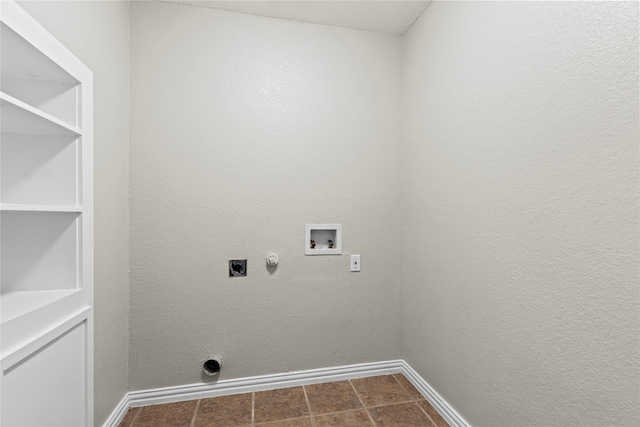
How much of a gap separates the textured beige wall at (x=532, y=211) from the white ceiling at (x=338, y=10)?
192 millimetres

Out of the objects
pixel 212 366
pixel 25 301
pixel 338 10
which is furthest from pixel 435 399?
pixel 338 10

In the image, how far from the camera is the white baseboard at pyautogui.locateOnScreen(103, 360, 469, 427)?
150 cm

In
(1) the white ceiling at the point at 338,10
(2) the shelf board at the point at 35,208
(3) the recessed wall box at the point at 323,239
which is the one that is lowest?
(3) the recessed wall box at the point at 323,239

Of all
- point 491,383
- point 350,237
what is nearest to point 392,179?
point 350,237

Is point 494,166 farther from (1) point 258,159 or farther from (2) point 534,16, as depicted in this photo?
(1) point 258,159

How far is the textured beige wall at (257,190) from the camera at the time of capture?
1.61 metres

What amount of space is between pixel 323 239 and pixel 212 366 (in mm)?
1039

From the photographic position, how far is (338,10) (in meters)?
1.69

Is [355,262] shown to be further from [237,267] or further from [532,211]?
[532,211]

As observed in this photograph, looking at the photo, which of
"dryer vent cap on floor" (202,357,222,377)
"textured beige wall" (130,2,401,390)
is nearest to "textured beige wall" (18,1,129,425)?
"textured beige wall" (130,2,401,390)

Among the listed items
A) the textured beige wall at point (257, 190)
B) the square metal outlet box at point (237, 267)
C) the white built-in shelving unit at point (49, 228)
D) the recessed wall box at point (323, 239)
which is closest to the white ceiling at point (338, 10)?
the textured beige wall at point (257, 190)

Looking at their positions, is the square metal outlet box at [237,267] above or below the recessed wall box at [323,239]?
below

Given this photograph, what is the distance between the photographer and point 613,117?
2.63ft

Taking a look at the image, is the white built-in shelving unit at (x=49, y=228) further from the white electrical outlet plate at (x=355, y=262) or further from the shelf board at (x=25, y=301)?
the white electrical outlet plate at (x=355, y=262)
